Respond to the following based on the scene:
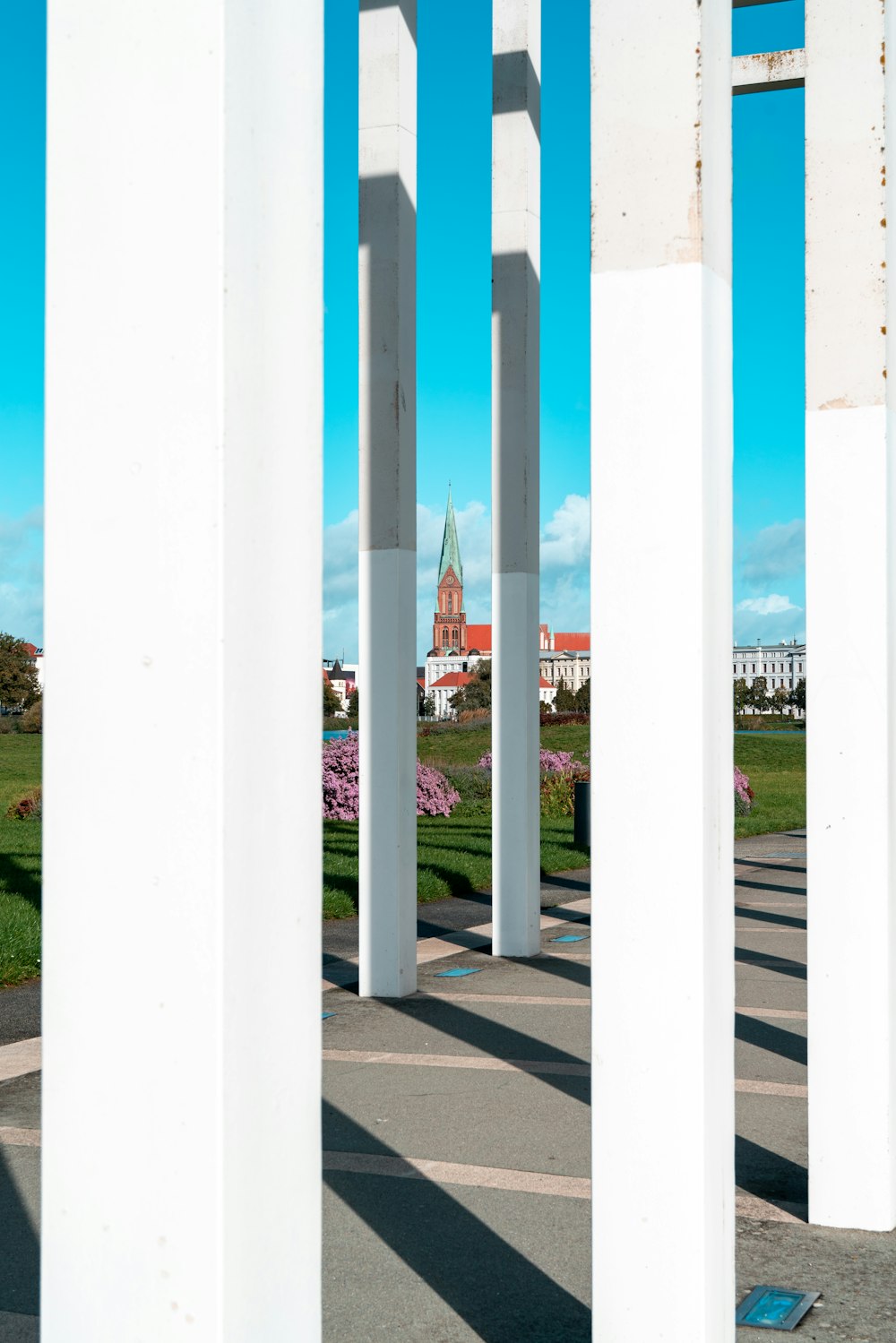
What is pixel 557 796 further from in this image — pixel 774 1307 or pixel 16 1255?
pixel 774 1307

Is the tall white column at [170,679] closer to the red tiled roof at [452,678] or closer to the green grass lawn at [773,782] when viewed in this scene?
the green grass lawn at [773,782]

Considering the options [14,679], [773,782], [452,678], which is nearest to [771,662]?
[452,678]

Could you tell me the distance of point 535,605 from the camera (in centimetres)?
1008

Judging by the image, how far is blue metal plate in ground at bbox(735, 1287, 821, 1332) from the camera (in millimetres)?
3689

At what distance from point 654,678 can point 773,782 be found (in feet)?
109

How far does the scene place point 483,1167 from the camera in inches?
203

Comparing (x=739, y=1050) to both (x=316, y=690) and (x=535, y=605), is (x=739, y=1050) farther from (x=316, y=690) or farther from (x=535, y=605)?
(x=316, y=690)

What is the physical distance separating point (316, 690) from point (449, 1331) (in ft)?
7.84

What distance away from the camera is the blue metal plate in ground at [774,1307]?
12.1ft

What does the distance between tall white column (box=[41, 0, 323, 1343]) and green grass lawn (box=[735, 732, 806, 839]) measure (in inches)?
586

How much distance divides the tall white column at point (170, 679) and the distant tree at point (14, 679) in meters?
73.5

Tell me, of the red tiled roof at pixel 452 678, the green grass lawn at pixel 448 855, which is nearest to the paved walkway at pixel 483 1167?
the green grass lawn at pixel 448 855

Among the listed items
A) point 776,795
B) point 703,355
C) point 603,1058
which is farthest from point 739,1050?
point 776,795

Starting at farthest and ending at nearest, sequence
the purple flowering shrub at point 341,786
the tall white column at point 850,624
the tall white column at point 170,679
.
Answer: the purple flowering shrub at point 341,786, the tall white column at point 850,624, the tall white column at point 170,679
